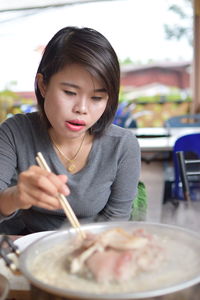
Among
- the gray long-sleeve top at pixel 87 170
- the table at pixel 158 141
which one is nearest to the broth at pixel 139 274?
the gray long-sleeve top at pixel 87 170

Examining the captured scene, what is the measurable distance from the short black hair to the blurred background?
5.70 meters

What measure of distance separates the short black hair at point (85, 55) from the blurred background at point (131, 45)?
5.70 meters

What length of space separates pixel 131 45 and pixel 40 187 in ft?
24.1

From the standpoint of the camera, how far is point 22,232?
5.15 feet

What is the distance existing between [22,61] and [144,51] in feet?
8.09

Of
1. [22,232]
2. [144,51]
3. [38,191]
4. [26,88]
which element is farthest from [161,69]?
[38,191]

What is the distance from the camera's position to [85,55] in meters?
1.24

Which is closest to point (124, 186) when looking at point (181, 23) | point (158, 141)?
point (158, 141)

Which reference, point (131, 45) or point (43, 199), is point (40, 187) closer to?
point (43, 199)

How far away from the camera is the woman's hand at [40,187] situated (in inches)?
32.7

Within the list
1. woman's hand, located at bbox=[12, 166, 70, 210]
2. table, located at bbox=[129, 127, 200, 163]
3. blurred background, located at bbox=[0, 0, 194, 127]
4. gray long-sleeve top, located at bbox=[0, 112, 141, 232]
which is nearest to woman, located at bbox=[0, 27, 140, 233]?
gray long-sleeve top, located at bbox=[0, 112, 141, 232]

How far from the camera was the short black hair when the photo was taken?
1237mm

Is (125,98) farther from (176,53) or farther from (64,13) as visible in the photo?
(64,13)

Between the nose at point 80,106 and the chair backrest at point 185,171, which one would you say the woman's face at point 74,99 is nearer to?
the nose at point 80,106
